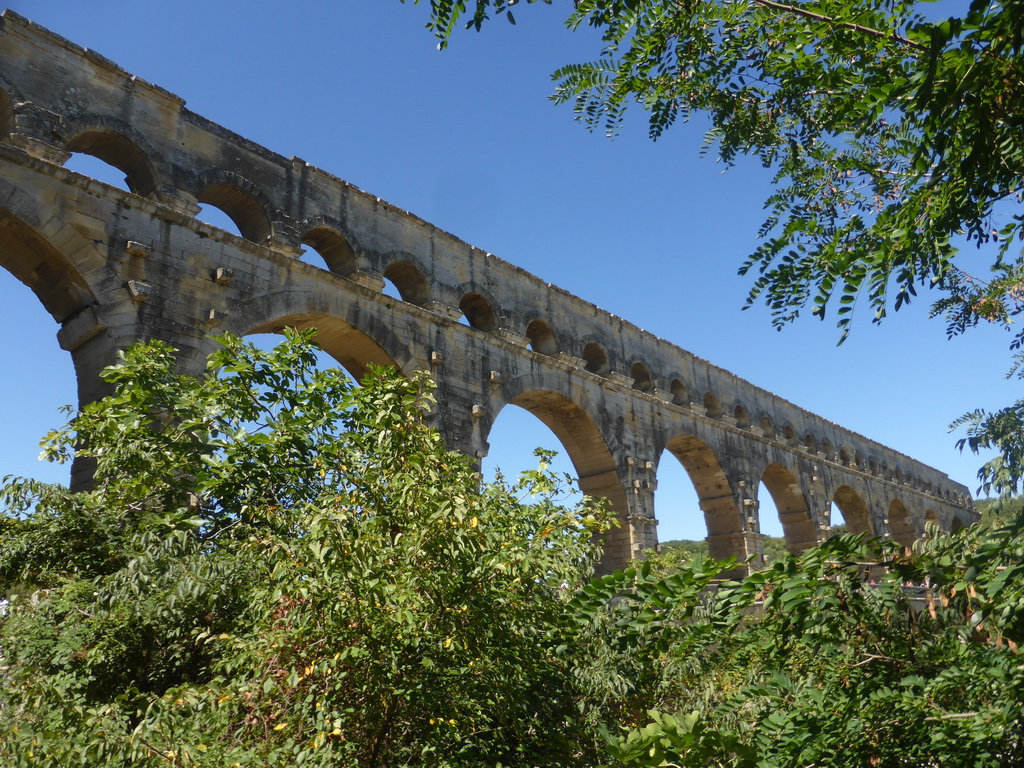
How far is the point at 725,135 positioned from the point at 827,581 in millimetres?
3269

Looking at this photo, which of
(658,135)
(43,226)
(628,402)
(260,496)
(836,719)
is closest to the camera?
(836,719)

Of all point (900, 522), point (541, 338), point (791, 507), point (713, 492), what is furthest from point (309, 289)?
point (900, 522)

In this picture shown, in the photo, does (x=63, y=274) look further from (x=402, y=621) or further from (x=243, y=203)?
(x=402, y=621)

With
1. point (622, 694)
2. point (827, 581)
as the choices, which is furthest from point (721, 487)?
point (827, 581)

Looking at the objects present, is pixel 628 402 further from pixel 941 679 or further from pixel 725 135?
pixel 941 679

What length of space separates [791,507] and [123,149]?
62.0 feet

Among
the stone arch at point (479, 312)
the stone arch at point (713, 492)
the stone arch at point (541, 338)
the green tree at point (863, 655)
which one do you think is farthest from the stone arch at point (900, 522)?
the green tree at point (863, 655)

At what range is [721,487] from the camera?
18672 millimetres

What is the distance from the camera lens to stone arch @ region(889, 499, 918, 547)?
29.2 m

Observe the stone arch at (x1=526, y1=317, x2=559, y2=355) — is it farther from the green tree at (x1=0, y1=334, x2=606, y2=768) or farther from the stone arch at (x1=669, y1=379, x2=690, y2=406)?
the green tree at (x1=0, y1=334, x2=606, y2=768)

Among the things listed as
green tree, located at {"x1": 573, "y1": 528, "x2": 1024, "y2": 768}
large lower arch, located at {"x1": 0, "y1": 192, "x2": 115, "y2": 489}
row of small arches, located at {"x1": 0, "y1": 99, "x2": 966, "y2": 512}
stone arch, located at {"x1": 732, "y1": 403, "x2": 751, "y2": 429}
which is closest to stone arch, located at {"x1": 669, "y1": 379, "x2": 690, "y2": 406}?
row of small arches, located at {"x1": 0, "y1": 99, "x2": 966, "y2": 512}

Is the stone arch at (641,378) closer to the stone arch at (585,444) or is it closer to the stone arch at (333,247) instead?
the stone arch at (585,444)

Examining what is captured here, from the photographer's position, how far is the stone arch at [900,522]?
29.2 meters

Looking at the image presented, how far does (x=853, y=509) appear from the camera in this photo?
2617cm
